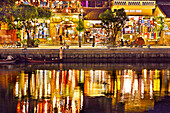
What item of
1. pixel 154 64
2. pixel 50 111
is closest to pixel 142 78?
pixel 154 64

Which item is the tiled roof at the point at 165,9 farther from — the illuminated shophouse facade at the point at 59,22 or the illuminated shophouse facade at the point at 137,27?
the illuminated shophouse facade at the point at 59,22

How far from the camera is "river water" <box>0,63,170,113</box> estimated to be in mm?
35562

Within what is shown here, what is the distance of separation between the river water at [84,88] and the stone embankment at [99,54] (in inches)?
255

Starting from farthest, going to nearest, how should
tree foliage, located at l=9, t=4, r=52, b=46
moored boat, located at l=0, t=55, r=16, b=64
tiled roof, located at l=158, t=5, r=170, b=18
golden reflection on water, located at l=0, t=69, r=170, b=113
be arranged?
tiled roof, located at l=158, t=5, r=170, b=18 → tree foliage, located at l=9, t=4, r=52, b=46 → moored boat, located at l=0, t=55, r=16, b=64 → golden reflection on water, located at l=0, t=69, r=170, b=113

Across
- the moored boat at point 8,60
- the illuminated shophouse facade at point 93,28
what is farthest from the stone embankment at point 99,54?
the illuminated shophouse facade at point 93,28

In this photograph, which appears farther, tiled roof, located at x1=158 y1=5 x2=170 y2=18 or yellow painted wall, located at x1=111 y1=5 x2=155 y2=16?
yellow painted wall, located at x1=111 y1=5 x2=155 y2=16

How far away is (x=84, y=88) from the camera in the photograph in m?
45.9

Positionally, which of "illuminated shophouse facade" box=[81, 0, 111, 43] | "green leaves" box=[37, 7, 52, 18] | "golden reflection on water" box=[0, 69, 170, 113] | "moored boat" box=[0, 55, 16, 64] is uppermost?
"green leaves" box=[37, 7, 52, 18]

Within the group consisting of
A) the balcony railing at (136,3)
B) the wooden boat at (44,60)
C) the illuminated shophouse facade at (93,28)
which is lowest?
the wooden boat at (44,60)

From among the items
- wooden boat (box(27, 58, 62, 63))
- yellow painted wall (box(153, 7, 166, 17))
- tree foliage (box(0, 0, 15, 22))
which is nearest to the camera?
wooden boat (box(27, 58, 62, 63))

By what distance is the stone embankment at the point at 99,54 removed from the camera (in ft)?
249

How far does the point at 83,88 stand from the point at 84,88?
0.10 metres

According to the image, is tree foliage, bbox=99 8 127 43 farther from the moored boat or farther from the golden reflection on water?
the golden reflection on water

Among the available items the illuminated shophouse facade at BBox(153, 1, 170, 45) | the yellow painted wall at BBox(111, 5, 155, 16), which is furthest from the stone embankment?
the yellow painted wall at BBox(111, 5, 155, 16)
